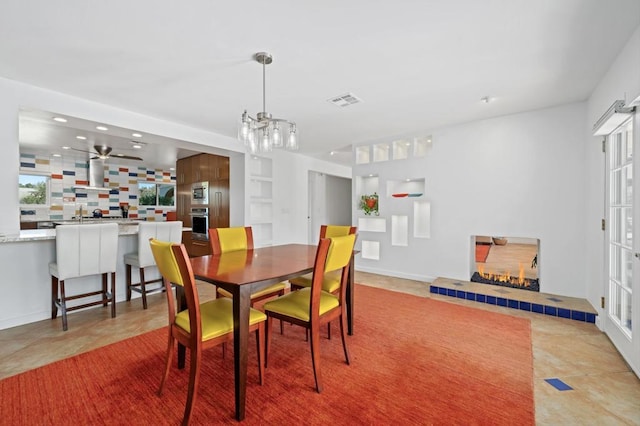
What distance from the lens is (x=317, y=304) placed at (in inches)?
72.7

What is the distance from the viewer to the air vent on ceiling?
3.13 meters

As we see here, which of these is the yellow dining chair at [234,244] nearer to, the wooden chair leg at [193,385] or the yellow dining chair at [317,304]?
the yellow dining chair at [317,304]

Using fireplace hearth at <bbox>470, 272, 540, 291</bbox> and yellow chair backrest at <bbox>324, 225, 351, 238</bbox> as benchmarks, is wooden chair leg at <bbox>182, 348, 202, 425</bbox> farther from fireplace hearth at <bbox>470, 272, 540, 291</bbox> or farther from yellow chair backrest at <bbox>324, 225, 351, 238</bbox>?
fireplace hearth at <bbox>470, 272, 540, 291</bbox>

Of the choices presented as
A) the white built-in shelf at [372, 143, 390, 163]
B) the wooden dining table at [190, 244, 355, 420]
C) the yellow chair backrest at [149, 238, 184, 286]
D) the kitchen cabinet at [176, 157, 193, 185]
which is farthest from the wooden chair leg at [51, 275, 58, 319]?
the white built-in shelf at [372, 143, 390, 163]

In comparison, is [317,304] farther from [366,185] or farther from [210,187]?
[210,187]

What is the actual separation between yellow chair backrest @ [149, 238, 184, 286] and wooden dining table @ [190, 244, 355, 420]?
13 centimetres

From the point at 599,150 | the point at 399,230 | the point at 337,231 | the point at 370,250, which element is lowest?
the point at 370,250

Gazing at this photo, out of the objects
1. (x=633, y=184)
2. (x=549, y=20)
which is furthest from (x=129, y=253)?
(x=633, y=184)

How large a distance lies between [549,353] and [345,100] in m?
2.99

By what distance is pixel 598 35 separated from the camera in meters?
2.04

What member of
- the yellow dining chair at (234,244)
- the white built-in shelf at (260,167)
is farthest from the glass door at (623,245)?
the white built-in shelf at (260,167)

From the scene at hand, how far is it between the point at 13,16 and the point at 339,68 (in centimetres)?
224

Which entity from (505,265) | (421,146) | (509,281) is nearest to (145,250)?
(421,146)

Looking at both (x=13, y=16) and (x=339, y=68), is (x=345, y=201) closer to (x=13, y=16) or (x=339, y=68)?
(x=339, y=68)
